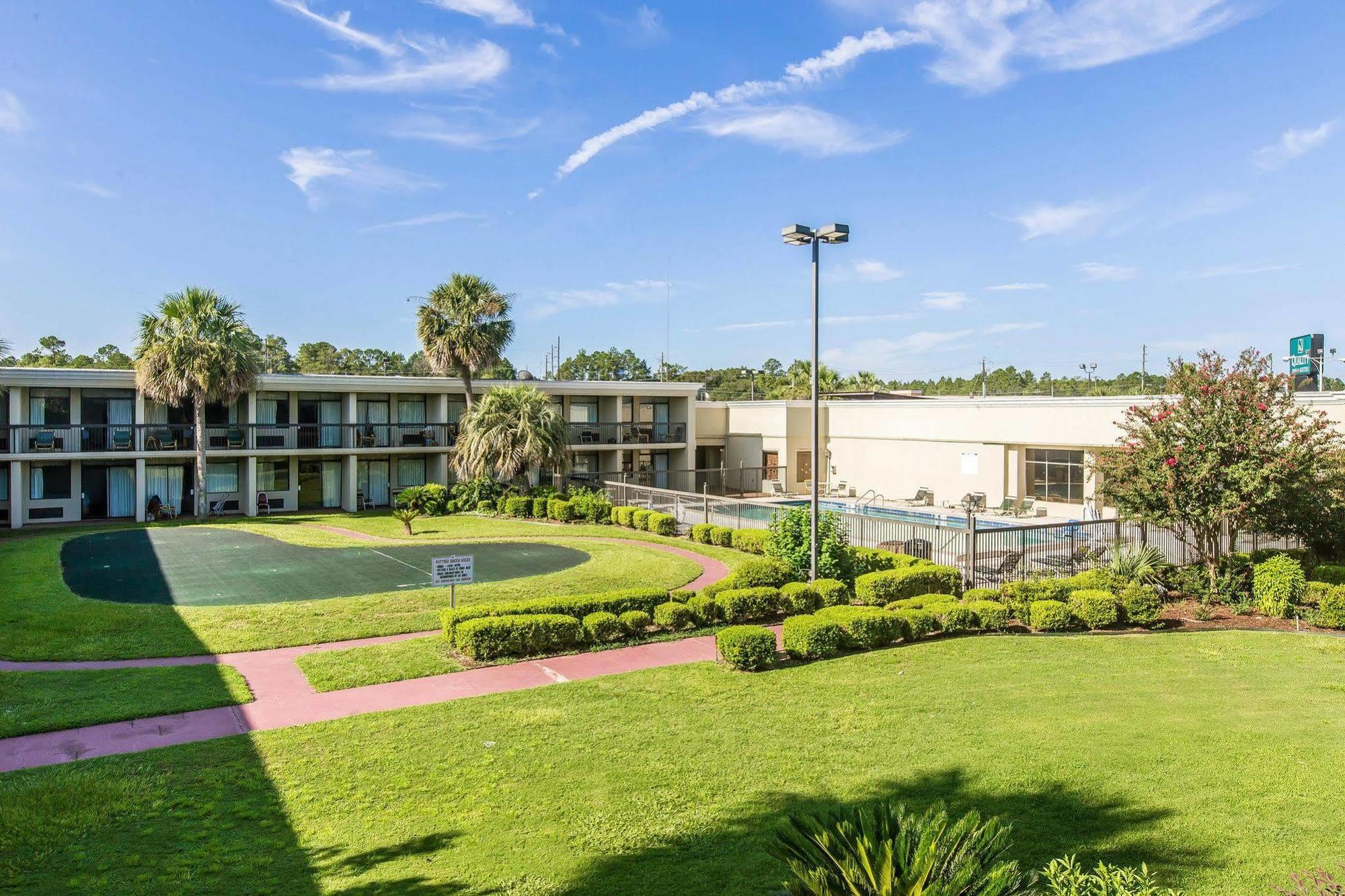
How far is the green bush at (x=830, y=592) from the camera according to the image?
46.9ft

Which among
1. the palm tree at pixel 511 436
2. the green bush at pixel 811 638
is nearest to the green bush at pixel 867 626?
the green bush at pixel 811 638

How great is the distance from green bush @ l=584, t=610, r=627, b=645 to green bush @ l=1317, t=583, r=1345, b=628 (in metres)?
11.3

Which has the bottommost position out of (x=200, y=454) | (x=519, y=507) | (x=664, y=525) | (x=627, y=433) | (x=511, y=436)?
(x=664, y=525)

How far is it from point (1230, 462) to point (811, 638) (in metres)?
8.64

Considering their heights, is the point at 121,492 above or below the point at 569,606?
above

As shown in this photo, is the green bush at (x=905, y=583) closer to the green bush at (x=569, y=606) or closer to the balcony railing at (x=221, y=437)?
the green bush at (x=569, y=606)

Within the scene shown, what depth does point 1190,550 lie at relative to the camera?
17781 millimetres

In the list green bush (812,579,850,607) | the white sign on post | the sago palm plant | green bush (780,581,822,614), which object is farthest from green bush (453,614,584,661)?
the sago palm plant

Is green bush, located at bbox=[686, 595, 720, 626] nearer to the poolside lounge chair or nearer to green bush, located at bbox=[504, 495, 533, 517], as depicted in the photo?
the poolside lounge chair

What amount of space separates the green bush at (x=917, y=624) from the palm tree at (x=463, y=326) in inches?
887

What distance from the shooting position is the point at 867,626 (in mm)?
12047

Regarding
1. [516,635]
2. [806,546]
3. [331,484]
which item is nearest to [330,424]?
[331,484]

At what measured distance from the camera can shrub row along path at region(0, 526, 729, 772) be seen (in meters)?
8.54

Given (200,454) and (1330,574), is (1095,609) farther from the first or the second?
(200,454)
